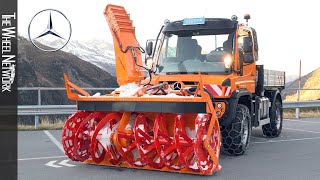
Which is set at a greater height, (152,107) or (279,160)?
(152,107)

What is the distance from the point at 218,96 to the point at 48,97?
2129 cm

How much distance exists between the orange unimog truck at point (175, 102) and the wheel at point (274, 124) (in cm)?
135

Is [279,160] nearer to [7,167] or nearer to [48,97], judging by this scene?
[7,167]

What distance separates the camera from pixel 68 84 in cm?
768

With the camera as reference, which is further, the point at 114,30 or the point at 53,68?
the point at 53,68

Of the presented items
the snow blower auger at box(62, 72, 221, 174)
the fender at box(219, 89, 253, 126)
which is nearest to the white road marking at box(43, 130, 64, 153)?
the snow blower auger at box(62, 72, 221, 174)

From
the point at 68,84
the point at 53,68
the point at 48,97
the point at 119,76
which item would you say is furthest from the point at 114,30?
the point at 53,68

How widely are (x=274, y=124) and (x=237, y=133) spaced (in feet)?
12.6

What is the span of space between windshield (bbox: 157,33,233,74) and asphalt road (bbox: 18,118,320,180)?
174cm

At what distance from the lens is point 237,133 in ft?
26.4

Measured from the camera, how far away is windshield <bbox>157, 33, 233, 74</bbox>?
8375mm

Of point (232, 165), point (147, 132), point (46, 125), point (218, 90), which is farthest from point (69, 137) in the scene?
point (46, 125)

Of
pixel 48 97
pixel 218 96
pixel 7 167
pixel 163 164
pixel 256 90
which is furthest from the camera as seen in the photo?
pixel 48 97

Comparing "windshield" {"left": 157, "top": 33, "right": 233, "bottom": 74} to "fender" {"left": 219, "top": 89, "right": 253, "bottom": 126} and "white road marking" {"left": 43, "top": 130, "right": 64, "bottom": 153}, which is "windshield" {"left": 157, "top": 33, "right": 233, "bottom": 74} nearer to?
"fender" {"left": 219, "top": 89, "right": 253, "bottom": 126}
